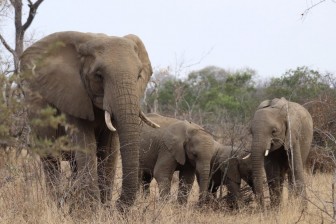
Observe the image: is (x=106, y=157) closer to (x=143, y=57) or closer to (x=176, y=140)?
(x=143, y=57)

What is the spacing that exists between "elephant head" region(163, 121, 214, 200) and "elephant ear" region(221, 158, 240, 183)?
287mm

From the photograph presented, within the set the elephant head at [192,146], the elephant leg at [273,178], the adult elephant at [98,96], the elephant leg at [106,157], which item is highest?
the adult elephant at [98,96]

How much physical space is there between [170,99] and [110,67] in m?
24.4

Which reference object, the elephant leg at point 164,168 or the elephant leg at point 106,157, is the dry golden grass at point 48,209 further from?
the elephant leg at point 164,168

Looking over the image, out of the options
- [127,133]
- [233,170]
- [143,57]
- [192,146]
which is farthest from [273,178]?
[127,133]

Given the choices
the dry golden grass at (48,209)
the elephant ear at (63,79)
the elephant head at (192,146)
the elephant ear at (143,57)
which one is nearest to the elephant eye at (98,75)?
the elephant ear at (63,79)

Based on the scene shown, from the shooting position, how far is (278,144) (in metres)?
8.82

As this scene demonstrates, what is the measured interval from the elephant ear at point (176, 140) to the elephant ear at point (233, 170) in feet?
1.88

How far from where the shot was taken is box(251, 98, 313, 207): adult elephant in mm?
8484

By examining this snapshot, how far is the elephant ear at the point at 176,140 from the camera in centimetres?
934

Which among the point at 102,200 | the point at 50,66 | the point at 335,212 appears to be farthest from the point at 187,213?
the point at 50,66

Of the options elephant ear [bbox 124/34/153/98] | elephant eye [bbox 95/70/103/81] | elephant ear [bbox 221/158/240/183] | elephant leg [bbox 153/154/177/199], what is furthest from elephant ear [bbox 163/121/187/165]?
elephant eye [bbox 95/70/103/81]

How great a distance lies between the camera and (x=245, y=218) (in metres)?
7.62

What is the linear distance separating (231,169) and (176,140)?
80 centimetres
